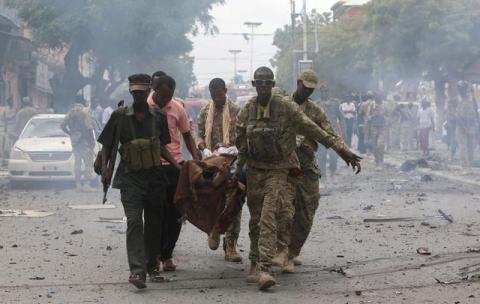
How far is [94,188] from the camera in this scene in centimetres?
1716

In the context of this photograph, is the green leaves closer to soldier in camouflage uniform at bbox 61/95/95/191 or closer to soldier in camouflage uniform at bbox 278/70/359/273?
soldier in camouflage uniform at bbox 61/95/95/191

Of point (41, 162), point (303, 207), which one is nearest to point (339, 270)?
point (303, 207)

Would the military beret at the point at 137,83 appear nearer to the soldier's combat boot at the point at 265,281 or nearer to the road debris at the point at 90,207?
the soldier's combat boot at the point at 265,281

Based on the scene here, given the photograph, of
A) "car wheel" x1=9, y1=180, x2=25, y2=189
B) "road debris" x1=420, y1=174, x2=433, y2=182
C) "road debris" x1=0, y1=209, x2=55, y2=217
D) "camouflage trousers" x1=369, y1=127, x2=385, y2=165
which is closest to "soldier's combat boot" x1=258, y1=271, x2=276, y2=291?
"road debris" x1=0, y1=209, x2=55, y2=217

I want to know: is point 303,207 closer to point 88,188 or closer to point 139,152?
point 139,152

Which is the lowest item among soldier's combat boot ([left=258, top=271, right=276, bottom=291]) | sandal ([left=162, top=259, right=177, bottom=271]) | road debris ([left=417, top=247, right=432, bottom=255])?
road debris ([left=417, top=247, right=432, bottom=255])

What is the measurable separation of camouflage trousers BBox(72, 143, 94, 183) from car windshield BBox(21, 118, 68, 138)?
4.47 feet

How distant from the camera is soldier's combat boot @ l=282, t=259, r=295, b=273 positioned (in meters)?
7.91

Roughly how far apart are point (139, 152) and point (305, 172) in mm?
1506

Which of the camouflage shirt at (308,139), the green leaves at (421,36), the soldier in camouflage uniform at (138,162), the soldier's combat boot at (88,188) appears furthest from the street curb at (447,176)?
the soldier in camouflage uniform at (138,162)

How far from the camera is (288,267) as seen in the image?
794 centimetres

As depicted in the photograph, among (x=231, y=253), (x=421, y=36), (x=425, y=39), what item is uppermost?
(x=421, y=36)

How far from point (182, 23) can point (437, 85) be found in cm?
1015

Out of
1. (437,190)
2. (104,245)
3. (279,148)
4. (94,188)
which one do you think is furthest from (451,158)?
(279,148)
